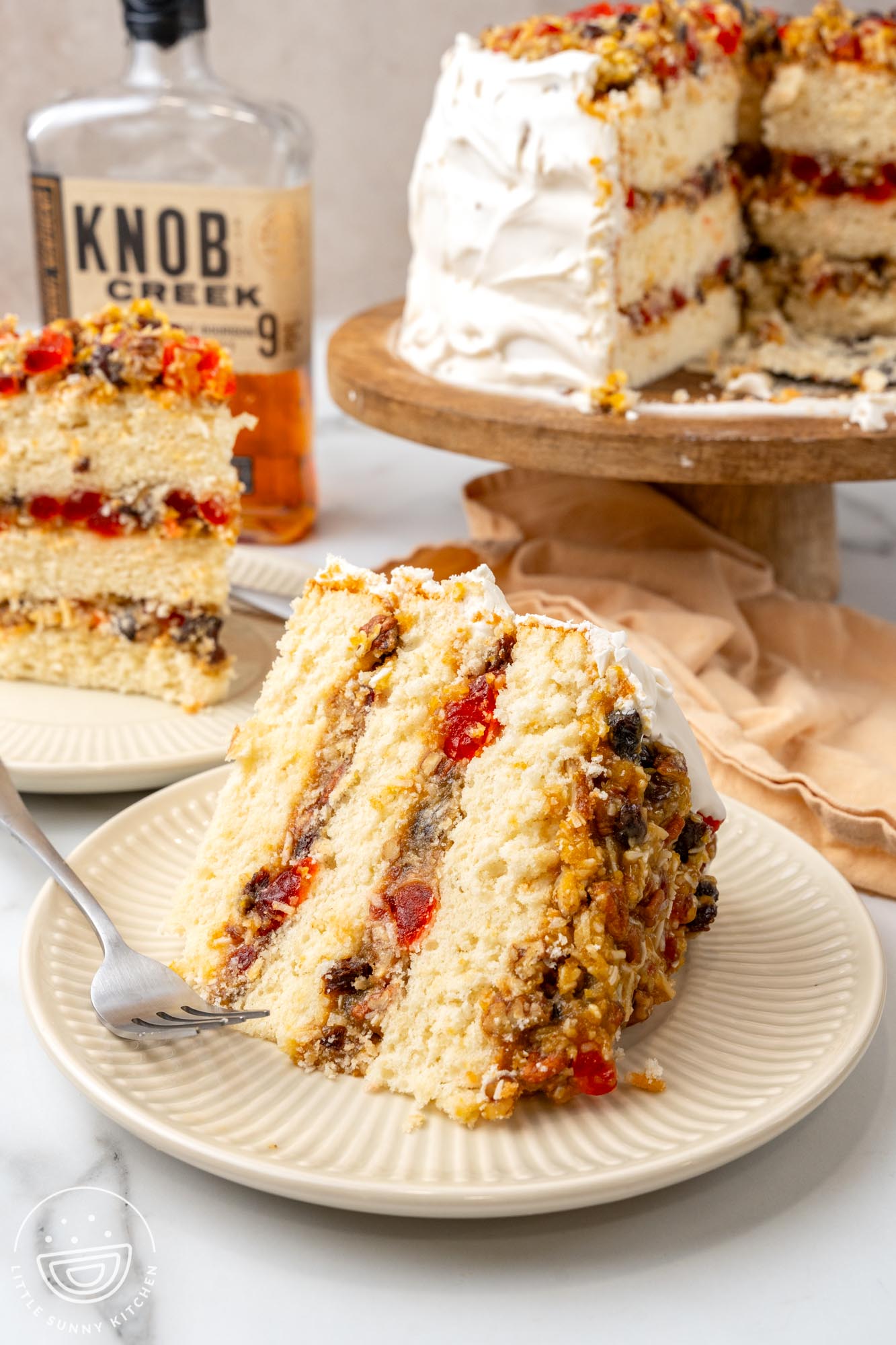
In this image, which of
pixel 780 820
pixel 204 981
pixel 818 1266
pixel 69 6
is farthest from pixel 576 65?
pixel 69 6

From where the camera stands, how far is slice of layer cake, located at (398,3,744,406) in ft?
8.46

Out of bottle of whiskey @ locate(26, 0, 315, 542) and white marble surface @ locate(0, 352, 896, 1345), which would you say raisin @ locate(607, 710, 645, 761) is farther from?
bottle of whiskey @ locate(26, 0, 315, 542)

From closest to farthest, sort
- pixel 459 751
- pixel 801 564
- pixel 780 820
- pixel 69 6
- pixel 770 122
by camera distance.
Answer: pixel 459 751
pixel 780 820
pixel 801 564
pixel 770 122
pixel 69 6

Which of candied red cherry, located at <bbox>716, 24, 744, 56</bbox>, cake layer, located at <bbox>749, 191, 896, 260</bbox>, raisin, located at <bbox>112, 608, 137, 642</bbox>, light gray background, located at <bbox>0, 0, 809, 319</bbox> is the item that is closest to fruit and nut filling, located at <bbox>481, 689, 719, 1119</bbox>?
raisin, located at <bbox>112, 608, 137, 642</bbox>

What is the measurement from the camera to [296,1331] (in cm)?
122

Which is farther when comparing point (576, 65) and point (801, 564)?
point (801, 564)

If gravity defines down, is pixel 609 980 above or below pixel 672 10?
below

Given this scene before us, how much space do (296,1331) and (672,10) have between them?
260 centimetres

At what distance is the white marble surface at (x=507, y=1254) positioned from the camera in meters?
1.24

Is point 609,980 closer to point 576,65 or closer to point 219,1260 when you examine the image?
point 219,1260

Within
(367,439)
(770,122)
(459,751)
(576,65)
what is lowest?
(367,439)

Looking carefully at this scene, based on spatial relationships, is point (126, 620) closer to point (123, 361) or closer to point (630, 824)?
point (123, 361)

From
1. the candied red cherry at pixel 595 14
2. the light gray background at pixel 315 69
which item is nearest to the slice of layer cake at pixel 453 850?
the candied red cherry at pixel 595 14

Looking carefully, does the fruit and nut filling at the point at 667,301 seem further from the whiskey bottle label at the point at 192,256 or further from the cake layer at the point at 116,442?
the cake layer at the point at 116,442
